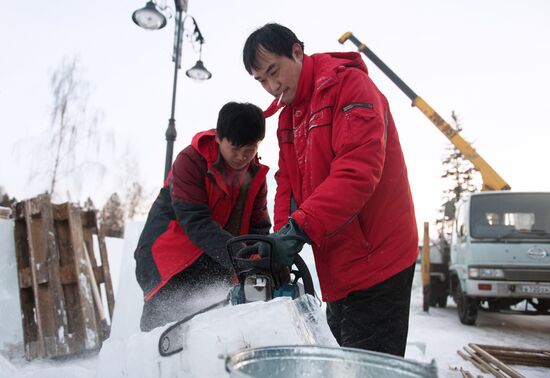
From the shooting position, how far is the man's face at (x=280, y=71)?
76.3 inches

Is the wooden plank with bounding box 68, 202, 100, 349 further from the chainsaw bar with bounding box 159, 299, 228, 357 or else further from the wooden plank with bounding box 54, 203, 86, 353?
the chainsaw bar with bounding box 159, 299, 228, 357

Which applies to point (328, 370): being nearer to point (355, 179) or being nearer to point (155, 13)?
point (355, 179)

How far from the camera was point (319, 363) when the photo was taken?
101cm

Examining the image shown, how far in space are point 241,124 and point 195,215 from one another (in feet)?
1.86

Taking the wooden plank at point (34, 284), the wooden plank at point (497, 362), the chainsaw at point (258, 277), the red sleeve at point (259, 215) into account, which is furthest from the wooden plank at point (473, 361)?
the wooden plank at point (34, 284)

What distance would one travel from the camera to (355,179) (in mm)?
1537

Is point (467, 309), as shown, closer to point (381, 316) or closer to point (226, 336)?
point (381, 316)

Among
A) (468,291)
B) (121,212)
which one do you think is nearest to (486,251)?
(468,291)

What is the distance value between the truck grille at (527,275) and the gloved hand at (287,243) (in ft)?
20.2

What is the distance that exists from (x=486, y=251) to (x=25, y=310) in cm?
638

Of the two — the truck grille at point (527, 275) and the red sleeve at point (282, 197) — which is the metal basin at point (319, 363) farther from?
the truck grille at point (527, 275)

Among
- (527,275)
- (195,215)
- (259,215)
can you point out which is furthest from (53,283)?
(527,275)

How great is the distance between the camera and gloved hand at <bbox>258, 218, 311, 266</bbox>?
1.45m

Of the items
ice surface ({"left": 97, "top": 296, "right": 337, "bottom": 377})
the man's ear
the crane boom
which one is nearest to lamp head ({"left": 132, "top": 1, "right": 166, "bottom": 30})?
the man's ear
